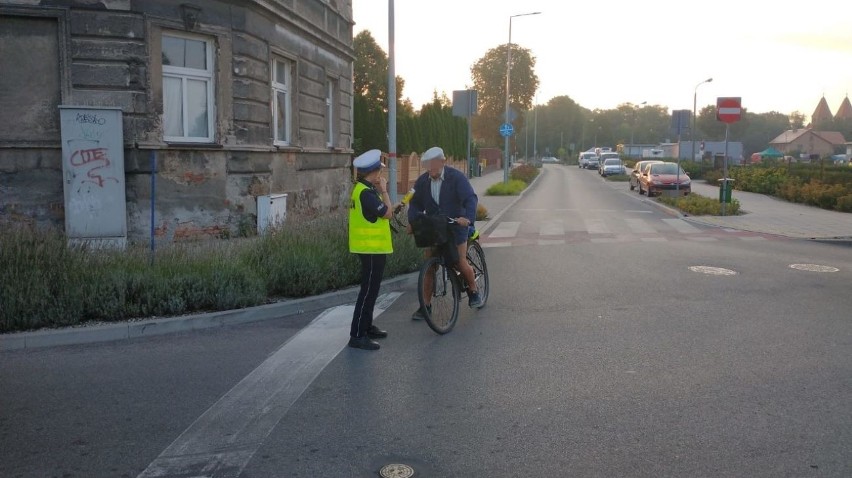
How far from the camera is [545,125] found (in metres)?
148

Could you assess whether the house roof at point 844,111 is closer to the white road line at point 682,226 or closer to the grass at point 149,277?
the white road line at point 682,226

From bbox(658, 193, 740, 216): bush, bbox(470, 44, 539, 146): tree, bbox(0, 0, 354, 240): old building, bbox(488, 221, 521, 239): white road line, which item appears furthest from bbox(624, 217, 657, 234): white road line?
bbox(470, 44, 539, 146): tree

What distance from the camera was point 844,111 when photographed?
163 meters

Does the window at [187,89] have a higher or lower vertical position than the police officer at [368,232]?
higher

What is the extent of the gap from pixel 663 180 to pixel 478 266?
24.9m

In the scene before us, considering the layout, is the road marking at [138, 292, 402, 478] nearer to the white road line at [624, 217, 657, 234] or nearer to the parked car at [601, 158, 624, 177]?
the white road line at [624, 217, 657, 234]

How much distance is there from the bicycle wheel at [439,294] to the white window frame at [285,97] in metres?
9.48

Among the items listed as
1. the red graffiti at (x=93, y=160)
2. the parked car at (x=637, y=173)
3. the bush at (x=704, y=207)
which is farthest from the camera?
the parked car at (x=637, y=173)

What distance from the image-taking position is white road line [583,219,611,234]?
674 inches

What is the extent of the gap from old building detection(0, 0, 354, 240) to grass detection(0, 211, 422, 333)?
3.55 m

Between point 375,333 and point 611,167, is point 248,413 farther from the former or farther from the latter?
point 611,167

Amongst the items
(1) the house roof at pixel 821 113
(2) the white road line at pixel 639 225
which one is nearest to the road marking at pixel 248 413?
(2) the white road line at pixel 639 225

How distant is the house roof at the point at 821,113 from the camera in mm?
160075

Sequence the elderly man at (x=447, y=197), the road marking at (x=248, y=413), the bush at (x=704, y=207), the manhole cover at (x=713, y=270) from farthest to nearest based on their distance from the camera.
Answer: the bush at (x=704, y=207) < the manhole cover at (x=713, y=270) < the elderly man at (x=447, y=197) < the road marking at (x=248, y=413)
